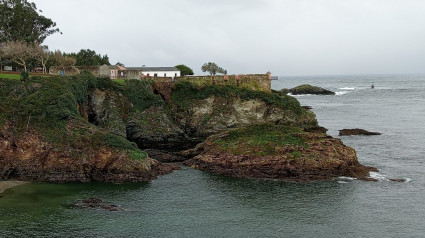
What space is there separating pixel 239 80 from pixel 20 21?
1819 inches

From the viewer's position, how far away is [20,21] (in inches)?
3145

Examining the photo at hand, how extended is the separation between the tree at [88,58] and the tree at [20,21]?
483 inches

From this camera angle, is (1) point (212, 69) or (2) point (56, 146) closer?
(2) point (56, 146)

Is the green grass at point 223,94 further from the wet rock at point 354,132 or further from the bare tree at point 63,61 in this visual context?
the bare tree at point 63,61

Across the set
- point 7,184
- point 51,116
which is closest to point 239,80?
point 51,116

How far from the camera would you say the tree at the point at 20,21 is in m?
78.2

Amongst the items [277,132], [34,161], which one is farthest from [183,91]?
[34,161]

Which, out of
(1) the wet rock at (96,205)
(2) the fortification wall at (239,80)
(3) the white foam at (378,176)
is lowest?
(1) the wet rock at (96,205)

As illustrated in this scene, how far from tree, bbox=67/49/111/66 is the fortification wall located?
3850 centimetres

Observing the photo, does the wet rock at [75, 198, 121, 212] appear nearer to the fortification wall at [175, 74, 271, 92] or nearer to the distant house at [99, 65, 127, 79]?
the fortification wall at [175, 74, 271, 92]

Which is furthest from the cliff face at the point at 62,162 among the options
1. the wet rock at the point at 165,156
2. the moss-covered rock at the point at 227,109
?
the moss-covered rock at the point at 227,109

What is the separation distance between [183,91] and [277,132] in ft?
79.5

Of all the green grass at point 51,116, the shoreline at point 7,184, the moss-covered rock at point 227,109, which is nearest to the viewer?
the shoreline at point 7,184

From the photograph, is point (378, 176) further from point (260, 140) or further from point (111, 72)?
point (111, 72)
